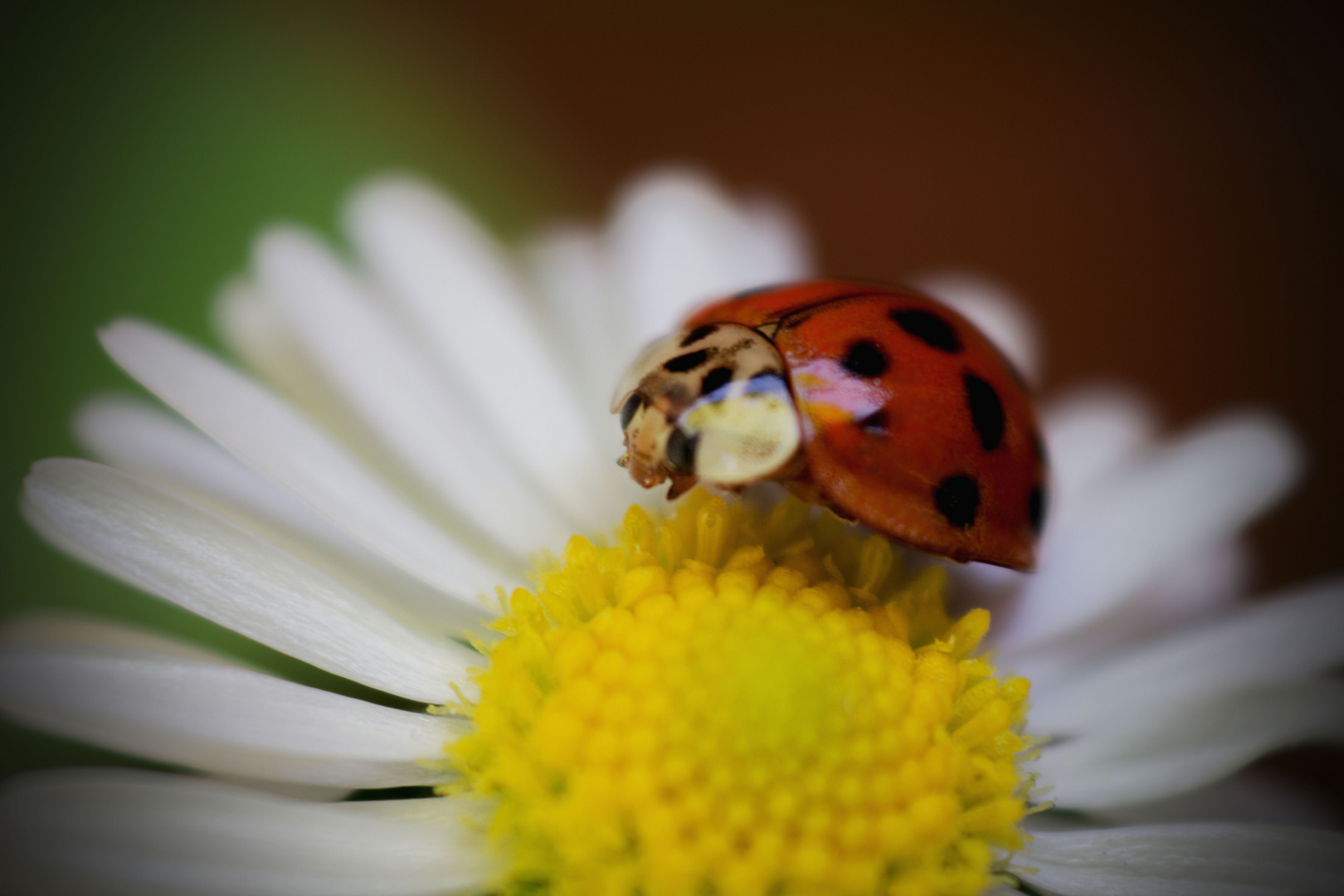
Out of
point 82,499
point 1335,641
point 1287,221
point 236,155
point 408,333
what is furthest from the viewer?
point 1287,221

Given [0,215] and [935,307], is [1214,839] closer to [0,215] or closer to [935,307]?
[935,307]

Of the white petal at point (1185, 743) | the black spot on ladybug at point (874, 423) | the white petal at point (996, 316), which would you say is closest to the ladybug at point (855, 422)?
the black spot on ladybug at point (874, 423)

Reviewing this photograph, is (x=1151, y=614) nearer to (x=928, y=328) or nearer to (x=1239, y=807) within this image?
(x=1239, y=807)

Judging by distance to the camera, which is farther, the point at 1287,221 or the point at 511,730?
the point at 1287,221

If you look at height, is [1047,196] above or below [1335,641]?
above

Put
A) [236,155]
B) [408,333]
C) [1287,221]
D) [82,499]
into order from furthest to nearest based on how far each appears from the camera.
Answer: [1287,221], [236,155], [408,333], [82,499]

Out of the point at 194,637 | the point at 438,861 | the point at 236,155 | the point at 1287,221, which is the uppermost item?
the point at 1287,221

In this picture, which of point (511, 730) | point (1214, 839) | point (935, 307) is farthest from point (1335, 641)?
point (511, 730)
